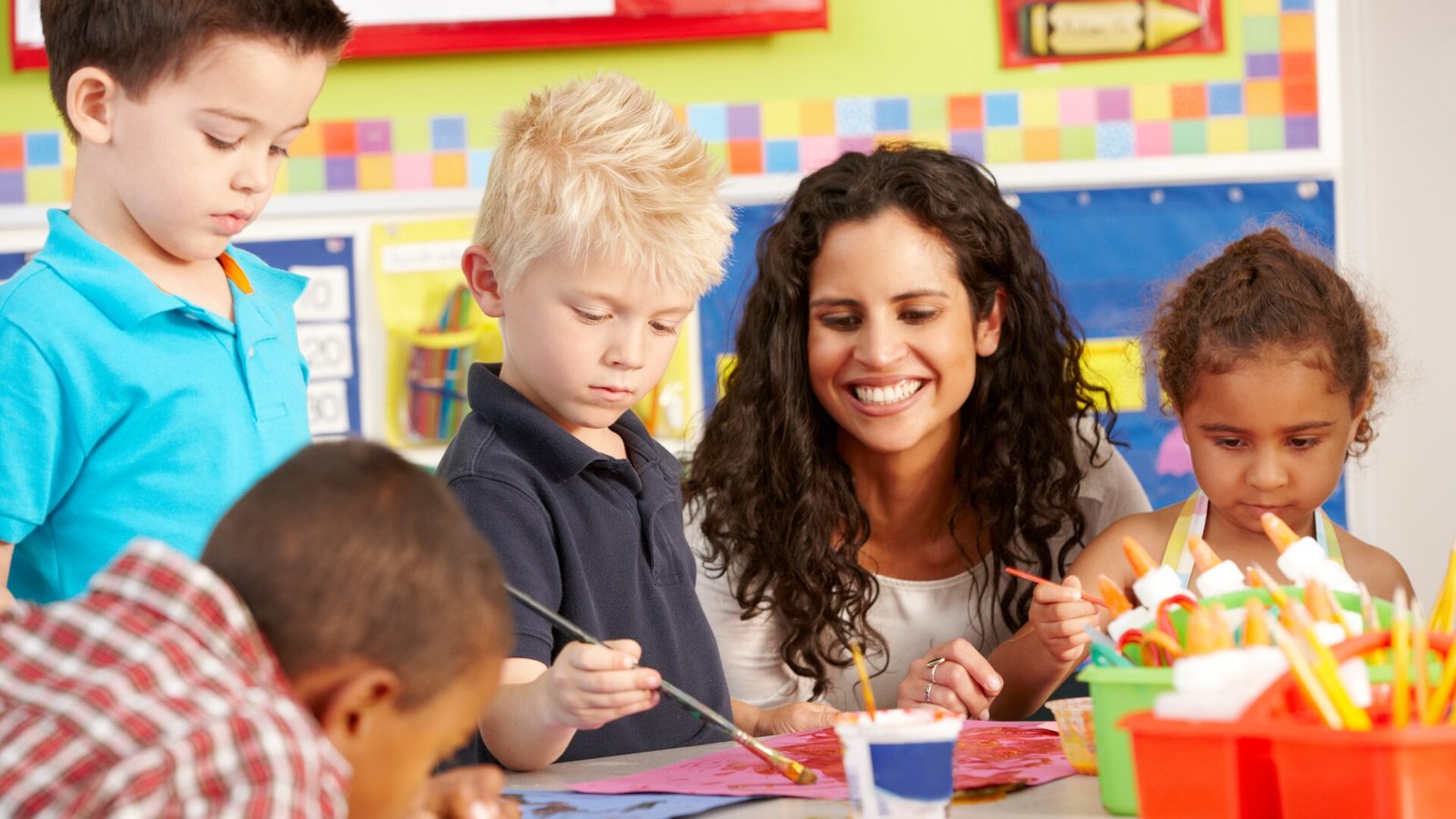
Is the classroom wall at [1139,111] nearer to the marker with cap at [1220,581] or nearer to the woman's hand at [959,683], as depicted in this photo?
the woman's hand at [959,683]

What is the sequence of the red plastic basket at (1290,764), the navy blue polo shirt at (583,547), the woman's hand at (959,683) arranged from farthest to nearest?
the woman's hand at (959,683)
the navy blue polo shirt at (583,547)
the red plastic basket at (1290,764)

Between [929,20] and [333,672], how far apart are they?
1942 millimetres

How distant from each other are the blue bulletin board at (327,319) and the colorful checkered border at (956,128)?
0.34ft

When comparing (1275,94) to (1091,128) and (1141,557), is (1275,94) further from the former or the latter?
(1141,557)

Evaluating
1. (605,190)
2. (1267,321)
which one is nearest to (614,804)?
(605,190)

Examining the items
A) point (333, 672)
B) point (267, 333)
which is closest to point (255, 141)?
point (267, 333)

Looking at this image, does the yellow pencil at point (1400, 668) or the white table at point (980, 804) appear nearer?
the yellow pencil at point (1400, 668)

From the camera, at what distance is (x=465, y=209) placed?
247 centimetres

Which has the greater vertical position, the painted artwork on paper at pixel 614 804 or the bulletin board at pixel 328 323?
the bulletin board at pixel 328 323

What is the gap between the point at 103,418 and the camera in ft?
3.81

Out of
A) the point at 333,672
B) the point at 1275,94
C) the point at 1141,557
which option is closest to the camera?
the point at 333,672

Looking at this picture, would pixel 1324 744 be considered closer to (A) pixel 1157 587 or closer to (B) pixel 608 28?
(A) pixel 1157 587

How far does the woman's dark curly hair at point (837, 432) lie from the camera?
1735 millimetres

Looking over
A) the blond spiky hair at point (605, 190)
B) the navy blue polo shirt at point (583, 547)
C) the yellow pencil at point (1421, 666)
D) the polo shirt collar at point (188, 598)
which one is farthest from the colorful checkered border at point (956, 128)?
the polo shirt collar at point (188, 598)
